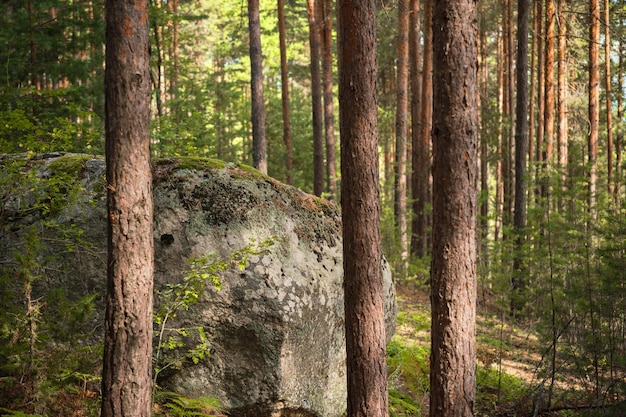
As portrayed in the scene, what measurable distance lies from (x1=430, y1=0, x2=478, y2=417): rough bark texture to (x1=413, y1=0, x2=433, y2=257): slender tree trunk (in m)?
11.3

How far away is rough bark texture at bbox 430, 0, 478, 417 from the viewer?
15.1 feet

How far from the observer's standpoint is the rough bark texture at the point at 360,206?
532 centimetres

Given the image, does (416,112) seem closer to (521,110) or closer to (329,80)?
(329,80)

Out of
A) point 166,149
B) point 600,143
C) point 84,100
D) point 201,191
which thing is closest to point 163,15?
point 84,100

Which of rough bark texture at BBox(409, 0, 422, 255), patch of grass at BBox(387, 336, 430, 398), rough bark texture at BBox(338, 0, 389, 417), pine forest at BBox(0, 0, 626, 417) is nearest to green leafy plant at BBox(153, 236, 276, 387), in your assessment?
pine forest at BBox(0, 0, 626, 417)

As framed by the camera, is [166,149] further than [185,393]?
Yes

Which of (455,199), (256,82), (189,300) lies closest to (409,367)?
(455,199)

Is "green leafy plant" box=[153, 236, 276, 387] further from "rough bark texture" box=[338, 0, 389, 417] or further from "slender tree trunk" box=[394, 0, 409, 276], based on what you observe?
"slender tree trunk" box=[394, 0, 409, 276]

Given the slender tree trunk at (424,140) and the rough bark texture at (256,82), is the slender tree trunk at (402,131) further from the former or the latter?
the rough bark texture at (256,82)

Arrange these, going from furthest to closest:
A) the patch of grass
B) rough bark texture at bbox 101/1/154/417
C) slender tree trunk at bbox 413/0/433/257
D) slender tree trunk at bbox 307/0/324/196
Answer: slender tree trunk at bbox 307/0/324/196 < slender tree trunk at bbox 413/0/433/257 < the patch of grass < rough bark texture at bbox 101/1/154/417

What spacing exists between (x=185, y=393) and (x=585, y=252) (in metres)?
6.76

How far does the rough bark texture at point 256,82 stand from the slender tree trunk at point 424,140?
208 inches

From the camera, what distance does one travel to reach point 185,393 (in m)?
5.72

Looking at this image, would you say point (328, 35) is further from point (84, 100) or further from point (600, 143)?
point (600, 143)
